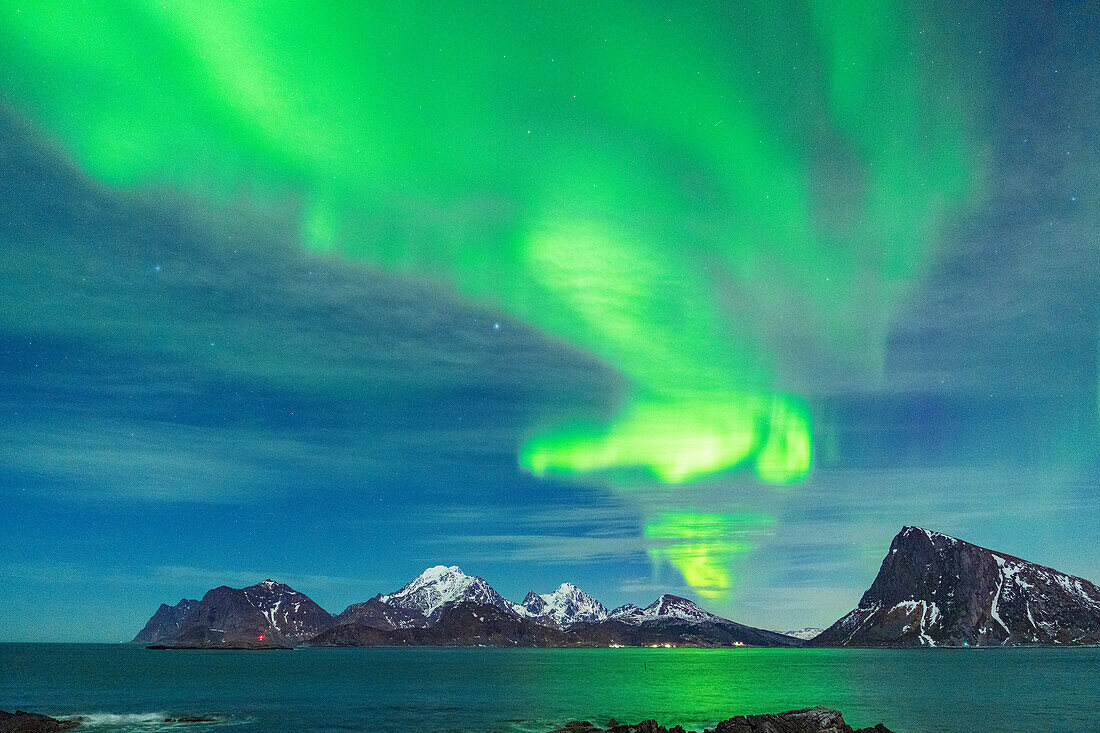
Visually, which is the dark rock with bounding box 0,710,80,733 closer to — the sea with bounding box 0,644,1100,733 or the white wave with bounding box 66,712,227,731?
the white wave with bounding box 66,712,227,731

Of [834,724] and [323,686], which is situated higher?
[834,724]

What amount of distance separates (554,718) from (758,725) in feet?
119

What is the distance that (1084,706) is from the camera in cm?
11819

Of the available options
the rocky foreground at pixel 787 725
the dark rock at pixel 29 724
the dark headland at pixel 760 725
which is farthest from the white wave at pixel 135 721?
the rocky foreground at pixel 787 725

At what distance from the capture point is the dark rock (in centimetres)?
7144

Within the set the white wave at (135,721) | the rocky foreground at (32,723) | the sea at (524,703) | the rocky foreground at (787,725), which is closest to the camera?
the rocky foreground at (787,725)

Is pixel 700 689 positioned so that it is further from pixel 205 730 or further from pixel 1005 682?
pixel 205 730

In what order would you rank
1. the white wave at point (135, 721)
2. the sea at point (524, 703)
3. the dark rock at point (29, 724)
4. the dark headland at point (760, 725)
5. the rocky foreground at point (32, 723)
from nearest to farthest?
the dark headland at point (760, 725)
the dark rock at point (29, 724)
the rocky foreground at point (32, 723)
the white wave at point (135, 721)
the sea at point (524, 703)

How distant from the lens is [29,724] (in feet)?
245

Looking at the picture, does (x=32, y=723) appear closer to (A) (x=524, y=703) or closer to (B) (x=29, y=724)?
(B) (x=29, y=724)

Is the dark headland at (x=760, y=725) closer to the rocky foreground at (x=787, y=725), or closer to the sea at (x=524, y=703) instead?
the rocky foreground at (x=787, y=725)

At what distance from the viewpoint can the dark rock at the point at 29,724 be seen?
71.4m

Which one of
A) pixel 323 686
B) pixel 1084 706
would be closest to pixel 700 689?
pixel 1084 706

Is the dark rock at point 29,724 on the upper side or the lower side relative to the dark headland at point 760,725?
lower
